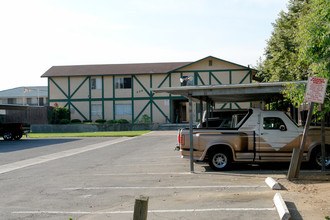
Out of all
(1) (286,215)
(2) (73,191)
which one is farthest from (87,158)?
(1) (286,215)

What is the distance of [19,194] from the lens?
9.84 meters

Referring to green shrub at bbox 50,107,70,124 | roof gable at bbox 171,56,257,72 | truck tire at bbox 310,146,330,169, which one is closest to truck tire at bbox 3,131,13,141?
green shrub at bbox 50,107,70,124

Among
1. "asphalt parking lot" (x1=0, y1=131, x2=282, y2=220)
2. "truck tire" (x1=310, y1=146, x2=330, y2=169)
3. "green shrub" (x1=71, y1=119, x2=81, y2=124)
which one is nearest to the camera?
"asphalt parking lot" (x1=0, y1=131, x2=282, y2=220)

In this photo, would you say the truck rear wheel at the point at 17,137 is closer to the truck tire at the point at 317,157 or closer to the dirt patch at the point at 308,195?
the truck tire at the point at 317,157

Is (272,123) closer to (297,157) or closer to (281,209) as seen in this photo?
(297,157)

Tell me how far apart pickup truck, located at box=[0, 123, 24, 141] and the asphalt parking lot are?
17864mm

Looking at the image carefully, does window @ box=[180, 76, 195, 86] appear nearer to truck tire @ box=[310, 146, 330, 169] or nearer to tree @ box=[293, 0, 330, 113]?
truck tire @ box=[310, 146, 330, 169]

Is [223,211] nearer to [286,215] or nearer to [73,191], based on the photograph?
[286,215]

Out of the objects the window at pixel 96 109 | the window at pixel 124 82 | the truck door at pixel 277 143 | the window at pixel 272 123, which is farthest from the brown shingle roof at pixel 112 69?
the truck door at pixel 277 143

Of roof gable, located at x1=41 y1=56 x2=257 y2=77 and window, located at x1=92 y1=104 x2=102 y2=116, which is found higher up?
roof gable, located at x1=41 y1=56 x2=257 y2=77

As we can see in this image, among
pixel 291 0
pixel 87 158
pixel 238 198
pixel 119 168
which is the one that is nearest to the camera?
pixel 238 198

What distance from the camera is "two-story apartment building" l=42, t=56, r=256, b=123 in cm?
4628

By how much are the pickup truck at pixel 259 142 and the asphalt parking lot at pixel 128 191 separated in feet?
1.65

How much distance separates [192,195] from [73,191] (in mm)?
3024
